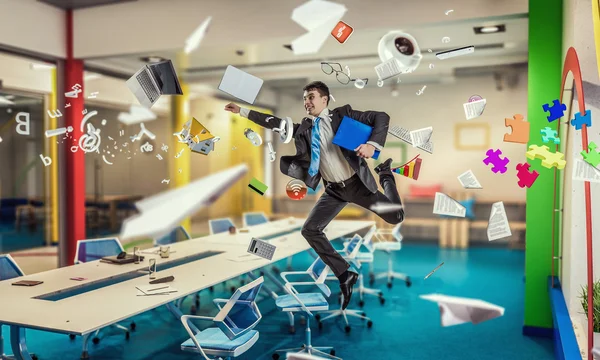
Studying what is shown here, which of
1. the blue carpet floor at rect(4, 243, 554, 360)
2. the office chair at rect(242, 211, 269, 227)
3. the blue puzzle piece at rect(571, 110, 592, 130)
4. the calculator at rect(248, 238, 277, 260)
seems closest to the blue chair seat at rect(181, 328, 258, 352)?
the blue carpet floor at rect(4, 243, 554, 360)

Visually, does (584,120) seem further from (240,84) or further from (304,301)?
(304,301)

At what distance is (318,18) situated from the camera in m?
2.27

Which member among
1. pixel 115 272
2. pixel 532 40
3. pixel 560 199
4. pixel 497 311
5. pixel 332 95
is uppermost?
pixel 532 40

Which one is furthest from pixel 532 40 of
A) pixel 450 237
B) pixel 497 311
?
pixel 450 237

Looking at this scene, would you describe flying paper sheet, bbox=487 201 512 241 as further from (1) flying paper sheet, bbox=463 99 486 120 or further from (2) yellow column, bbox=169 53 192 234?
(2) yellow column, bbox=169 53 192 234

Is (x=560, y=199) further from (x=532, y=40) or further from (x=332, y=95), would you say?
(x=332, y=95)

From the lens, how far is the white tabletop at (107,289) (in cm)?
307

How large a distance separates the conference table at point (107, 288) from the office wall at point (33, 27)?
138 inches

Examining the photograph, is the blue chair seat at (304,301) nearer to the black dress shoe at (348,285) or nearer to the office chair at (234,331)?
the office chair at (234,331)

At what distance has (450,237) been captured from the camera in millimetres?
11055

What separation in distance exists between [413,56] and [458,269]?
6953 millimetres

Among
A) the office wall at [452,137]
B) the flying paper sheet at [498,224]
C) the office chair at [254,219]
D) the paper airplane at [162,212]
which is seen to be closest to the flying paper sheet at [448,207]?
the flying paper sheet at [498,224]

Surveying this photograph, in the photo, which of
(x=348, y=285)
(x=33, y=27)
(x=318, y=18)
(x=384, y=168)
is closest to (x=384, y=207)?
(x=384, y=168)

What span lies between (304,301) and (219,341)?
111cm
